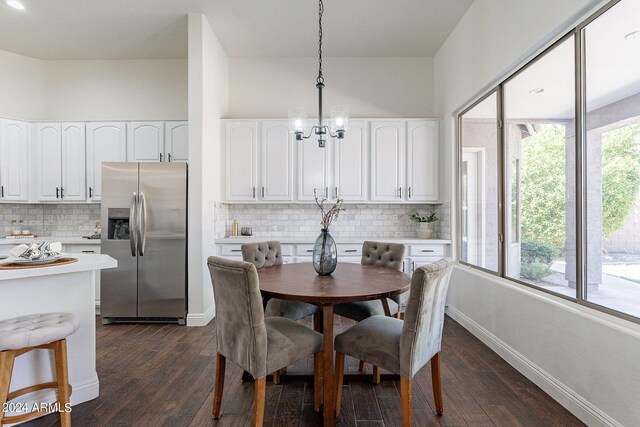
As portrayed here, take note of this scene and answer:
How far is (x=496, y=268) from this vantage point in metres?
3.14

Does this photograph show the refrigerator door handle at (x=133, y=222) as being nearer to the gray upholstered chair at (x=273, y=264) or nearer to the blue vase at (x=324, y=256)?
the gray upholstered chair at (x=273, y=264)

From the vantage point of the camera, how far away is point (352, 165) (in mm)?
4418

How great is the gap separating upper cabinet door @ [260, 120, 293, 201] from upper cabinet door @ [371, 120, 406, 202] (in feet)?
3.61

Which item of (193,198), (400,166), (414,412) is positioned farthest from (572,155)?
(193,198)

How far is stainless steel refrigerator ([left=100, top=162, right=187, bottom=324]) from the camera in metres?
3.67

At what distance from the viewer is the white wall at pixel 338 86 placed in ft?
15.5

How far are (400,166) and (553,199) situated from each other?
2.14 metres

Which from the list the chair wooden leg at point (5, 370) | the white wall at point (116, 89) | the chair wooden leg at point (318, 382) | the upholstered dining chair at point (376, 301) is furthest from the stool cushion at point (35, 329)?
the white wall at point (116, 89)

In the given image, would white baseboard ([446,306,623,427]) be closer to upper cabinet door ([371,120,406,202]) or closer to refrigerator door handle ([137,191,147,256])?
upper cabinet door ([371,120,406,202])

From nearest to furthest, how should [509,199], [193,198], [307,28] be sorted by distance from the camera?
[509,199] < [193,198] < [307,28]

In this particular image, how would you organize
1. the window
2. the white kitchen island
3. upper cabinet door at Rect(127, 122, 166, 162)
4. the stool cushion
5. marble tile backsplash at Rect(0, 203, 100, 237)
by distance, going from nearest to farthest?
the stool cushion < the window < the white kitchen island < upper cabinet door at Rect(127, 122, 166, 162) < marble tile backsplash at Rect(0, 203, 100, 237)

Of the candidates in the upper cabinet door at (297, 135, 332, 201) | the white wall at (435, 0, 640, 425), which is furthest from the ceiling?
the upper cabinet door at (297, 135, 332, 201)

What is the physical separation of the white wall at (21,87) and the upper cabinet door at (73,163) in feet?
2.71

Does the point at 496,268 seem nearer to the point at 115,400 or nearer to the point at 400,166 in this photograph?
the point at 400,166
